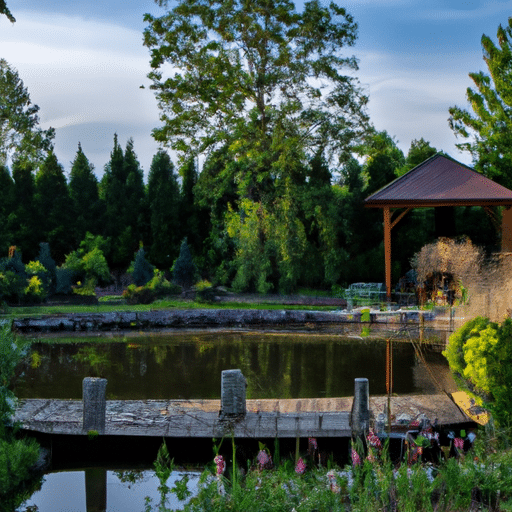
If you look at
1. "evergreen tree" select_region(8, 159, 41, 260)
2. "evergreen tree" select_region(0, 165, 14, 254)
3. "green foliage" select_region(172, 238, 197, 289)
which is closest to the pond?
"green foliage" select_region(172, 238, 197, 289)

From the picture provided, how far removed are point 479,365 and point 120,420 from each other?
14.3 feet

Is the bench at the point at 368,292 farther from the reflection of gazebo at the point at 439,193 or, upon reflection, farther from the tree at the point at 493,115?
the tree at the point at 493,115

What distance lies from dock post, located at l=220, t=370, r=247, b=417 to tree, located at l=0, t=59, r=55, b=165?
906 inches

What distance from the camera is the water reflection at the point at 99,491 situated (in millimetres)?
6891

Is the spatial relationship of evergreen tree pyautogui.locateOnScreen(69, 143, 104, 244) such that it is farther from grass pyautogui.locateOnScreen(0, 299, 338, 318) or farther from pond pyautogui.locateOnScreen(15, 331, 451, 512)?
pond pyautogui.locateOnScreen(15, 331, 451, 512)

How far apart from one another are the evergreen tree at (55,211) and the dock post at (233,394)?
59.6 ft

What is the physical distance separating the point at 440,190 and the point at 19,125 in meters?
18.3

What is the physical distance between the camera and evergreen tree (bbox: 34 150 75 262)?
→ 83.2ft

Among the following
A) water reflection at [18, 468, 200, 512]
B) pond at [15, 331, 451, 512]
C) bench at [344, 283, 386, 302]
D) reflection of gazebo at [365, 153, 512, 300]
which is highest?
reflection of gazebo at [365, 153, 512, 300]

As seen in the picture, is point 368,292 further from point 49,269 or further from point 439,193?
point 49,269

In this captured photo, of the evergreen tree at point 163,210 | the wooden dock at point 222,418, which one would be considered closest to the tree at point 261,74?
the evergreen tree at point 163,210

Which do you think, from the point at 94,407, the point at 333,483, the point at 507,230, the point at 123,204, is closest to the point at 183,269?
the point at 123,204

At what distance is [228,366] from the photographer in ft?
42.4

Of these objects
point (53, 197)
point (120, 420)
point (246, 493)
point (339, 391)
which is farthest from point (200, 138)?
point (246, 493)
